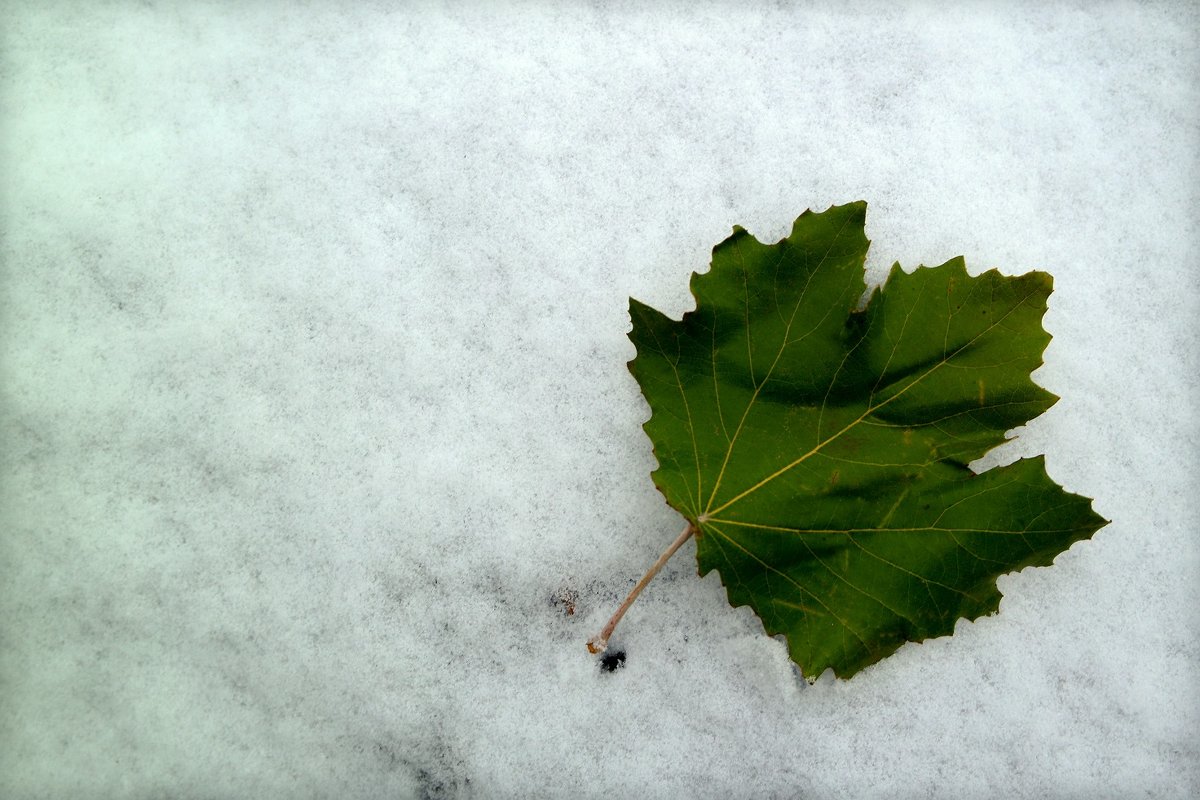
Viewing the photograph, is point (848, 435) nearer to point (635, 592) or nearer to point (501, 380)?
point (635, 592)

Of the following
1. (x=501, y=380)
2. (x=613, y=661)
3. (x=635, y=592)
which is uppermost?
(x=501, y=380)

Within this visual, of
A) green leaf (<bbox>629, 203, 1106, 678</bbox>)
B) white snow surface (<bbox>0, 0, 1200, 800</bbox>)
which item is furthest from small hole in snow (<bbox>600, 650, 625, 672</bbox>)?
green leaf (<bbox>629, 203, 1106, 678</bbox>)

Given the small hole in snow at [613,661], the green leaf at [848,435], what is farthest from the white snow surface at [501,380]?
the green leaf at [848,435]

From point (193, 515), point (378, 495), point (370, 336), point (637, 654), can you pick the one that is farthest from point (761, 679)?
point (193, 515)

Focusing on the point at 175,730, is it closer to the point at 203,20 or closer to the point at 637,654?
the point at 637,654

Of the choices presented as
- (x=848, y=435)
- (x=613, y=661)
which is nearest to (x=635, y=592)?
(x=613, y=661)

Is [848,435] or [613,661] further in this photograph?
[613,661]

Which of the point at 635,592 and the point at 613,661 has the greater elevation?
the point at 635,592
